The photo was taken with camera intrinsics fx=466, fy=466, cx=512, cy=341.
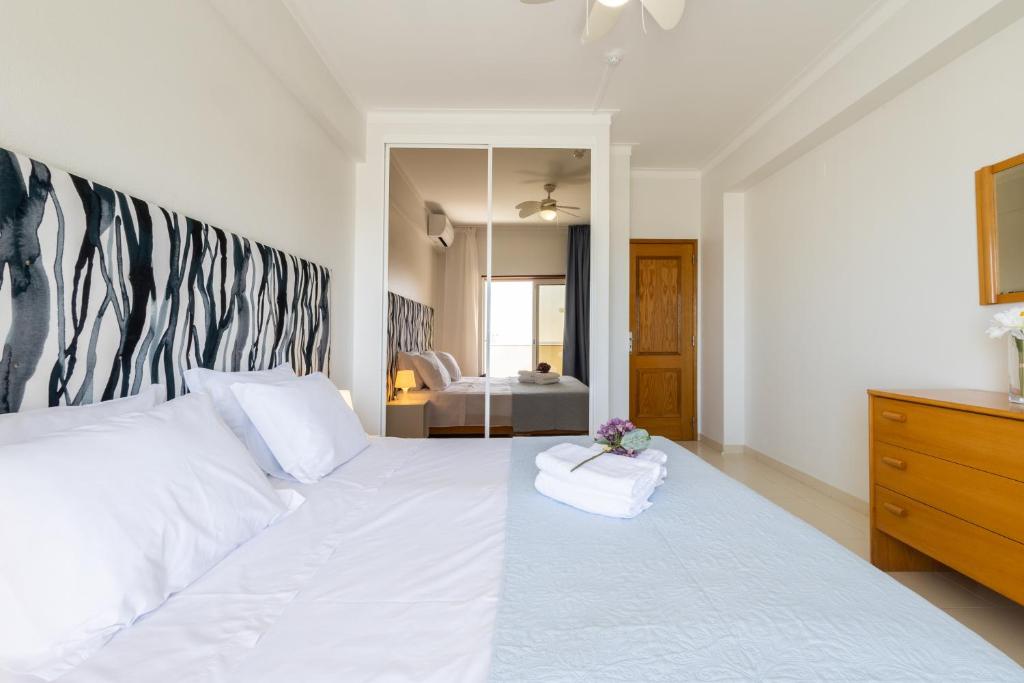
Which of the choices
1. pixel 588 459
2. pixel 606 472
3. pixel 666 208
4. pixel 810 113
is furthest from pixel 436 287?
pixel 810 113

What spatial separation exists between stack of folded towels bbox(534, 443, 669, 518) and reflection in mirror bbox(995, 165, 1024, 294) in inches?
70.9

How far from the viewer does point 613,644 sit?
0.71m

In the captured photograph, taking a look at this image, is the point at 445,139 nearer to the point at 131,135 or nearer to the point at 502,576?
the point at 131,135

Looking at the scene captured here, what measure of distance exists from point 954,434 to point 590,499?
156cm

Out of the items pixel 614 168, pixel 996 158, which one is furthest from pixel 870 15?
pixel 614 168

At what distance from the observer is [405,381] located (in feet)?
11.4

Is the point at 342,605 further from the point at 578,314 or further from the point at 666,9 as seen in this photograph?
the point at 578,314

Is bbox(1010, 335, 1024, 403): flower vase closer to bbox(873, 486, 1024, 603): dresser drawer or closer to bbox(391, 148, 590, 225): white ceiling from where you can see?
bbox(873, 486, 1024, 603): dresser drawer

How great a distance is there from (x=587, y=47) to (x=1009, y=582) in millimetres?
3047

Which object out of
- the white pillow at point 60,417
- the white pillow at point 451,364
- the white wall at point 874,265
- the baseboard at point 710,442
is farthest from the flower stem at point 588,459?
the baseboard at point 710,442

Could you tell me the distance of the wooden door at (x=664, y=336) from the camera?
4.81 m

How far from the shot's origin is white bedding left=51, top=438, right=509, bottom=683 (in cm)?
68

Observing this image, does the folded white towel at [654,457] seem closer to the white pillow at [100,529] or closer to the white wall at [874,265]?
the white pillow at [100,529]

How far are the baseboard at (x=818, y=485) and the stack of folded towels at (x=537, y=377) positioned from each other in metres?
1.92
